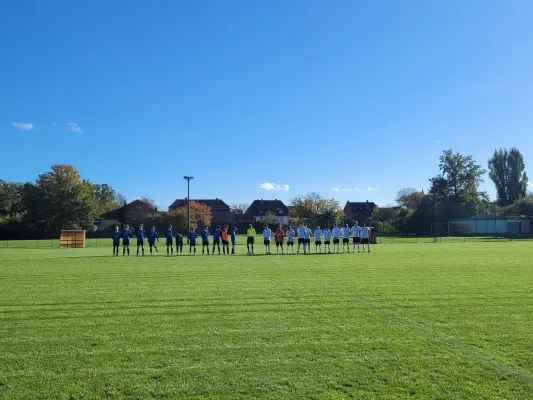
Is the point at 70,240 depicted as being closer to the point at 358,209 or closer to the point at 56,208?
the point at 56,208

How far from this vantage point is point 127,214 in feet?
291

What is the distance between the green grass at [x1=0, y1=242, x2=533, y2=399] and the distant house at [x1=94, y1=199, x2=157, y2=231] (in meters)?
72.6

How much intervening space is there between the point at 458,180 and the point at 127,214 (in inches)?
2617

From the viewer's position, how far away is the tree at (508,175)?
302ft

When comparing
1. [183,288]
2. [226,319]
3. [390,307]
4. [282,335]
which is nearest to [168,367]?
[282,335]

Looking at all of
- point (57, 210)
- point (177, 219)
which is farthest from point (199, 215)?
point (57, 210)

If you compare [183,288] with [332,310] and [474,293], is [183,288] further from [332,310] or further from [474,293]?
[474,293]

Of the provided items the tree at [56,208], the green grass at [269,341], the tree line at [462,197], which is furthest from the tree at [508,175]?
the green grass at [269,341]

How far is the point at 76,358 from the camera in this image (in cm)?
561

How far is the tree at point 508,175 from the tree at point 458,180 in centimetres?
885

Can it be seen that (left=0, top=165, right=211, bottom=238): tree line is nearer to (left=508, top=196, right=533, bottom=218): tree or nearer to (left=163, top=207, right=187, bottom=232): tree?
(left=163, top=207, right=187, bottom=232): tree

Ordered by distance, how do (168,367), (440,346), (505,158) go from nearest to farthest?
(168,367)
(440,346)
(505,158)

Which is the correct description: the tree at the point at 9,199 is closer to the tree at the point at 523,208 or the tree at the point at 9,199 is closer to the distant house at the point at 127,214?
the distant house at the point at 127,214

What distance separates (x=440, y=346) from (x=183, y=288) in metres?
7.20
